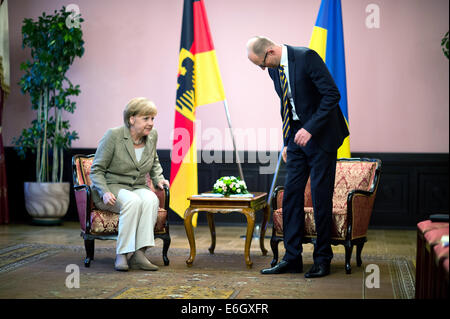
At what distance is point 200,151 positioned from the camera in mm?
6867

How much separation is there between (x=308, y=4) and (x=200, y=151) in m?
2.18

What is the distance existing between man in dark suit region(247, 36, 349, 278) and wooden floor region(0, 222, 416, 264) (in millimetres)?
1039

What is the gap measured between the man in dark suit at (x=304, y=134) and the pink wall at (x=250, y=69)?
9.63 feet

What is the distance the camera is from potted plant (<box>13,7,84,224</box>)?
21.2 feet

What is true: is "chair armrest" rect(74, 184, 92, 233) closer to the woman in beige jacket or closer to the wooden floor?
the woman in beige jacket

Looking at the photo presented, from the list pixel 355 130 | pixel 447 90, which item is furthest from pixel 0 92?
pixel 447 90

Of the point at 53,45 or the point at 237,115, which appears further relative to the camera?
the point at 237,115

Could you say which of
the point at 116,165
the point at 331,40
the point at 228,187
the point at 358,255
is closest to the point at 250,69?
the point at 331,40

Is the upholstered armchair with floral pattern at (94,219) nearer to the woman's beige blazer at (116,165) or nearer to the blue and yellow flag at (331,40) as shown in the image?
the woman's beige blazer at (116,165)

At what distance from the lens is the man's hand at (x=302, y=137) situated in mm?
3611

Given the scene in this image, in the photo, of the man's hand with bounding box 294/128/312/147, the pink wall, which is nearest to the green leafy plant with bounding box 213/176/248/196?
the man's hand with bounding box 294/128/312/147

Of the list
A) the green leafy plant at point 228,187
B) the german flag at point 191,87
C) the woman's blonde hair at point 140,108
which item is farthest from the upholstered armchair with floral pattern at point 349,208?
the german flag at point 191,87

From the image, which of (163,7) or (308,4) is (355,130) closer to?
(308,4)

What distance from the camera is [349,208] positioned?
13.1 ft
